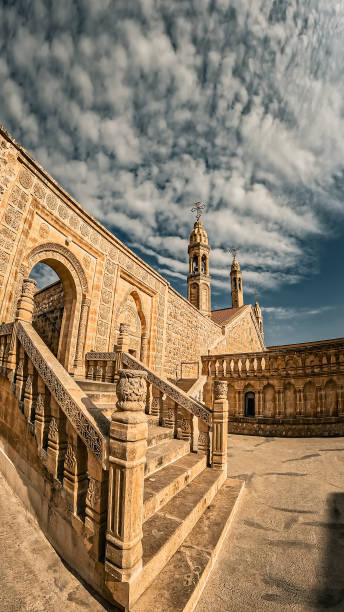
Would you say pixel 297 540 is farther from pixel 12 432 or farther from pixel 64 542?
pixel 12 432

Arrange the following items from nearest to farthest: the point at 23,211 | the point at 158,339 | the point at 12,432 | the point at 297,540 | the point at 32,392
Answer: the point at 297,540
the point at 32,392
the point at 12,432
the point at 23,211
the point at 158,339

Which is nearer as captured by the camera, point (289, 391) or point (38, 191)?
point (38, 191)

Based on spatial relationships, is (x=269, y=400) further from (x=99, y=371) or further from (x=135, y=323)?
(x=99, y=371)

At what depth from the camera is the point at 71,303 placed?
7957mm

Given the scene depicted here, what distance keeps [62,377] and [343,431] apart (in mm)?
9106

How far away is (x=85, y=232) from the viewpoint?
26.3ft

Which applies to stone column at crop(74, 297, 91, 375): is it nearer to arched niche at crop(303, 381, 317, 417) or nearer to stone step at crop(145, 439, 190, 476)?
stone step at crop(145, 439, 190, 476)

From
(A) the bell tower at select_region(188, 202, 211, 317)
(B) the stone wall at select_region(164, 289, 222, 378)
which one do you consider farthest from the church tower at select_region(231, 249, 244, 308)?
(B) the stone wall at select_region(164, 289, 222, 378)

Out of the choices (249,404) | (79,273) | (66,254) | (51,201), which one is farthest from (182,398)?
(249,404)

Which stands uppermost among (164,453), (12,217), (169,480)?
(12,217)

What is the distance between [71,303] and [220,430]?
19.2 ft

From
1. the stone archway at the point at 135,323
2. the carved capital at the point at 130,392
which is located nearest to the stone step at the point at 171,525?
the carved capital at the point at 130,392

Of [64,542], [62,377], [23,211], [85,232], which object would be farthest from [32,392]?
[85,232]

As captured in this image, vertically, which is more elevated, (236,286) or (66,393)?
(236,286)
